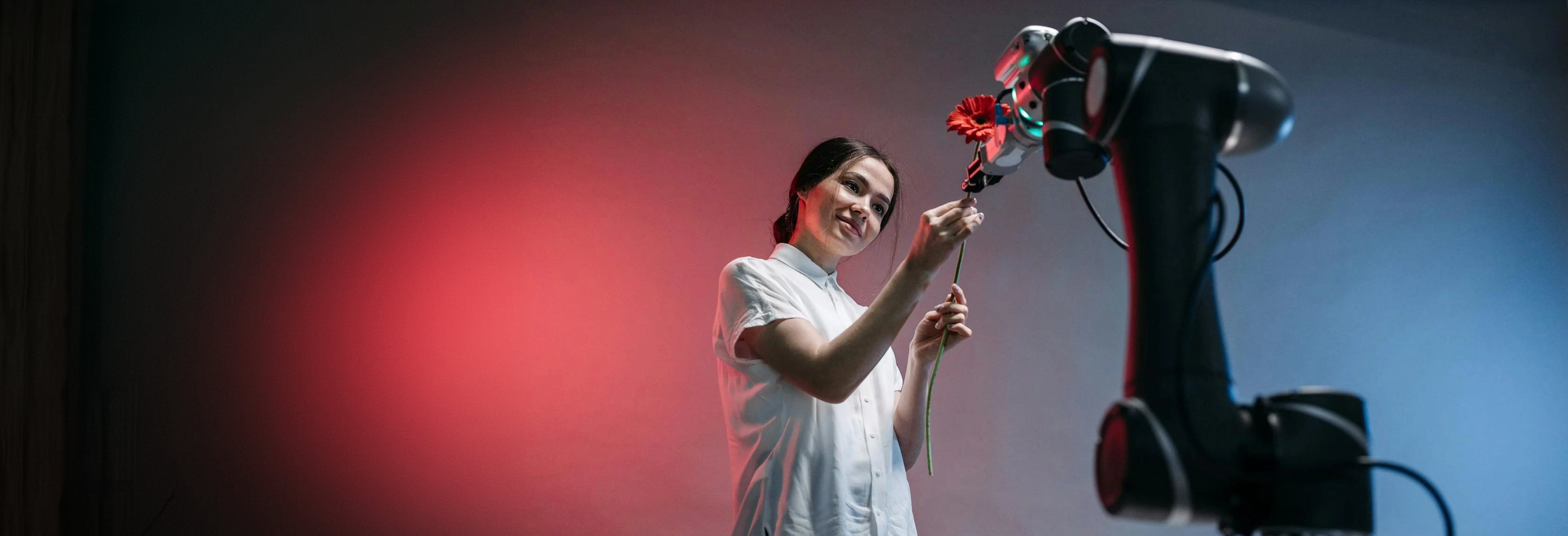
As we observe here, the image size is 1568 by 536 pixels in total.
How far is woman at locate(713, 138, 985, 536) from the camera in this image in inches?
42.3

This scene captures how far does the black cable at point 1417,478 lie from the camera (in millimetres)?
473

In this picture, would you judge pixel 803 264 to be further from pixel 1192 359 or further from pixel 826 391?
pixel 1192 359

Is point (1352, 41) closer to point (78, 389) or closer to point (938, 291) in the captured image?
point (938, 291)

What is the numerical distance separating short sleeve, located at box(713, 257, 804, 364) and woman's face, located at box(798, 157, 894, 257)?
130 millimetres

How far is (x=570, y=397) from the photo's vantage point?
1.88m

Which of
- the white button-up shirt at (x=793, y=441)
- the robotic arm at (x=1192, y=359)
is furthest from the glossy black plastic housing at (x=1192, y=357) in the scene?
the white button-up shirt at (x=793, y=441)

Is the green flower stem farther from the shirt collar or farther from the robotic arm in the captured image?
the robotic arm

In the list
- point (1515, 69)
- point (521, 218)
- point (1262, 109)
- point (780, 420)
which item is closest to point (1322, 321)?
point (1515, 69)

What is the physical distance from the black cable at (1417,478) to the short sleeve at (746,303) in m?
0.73

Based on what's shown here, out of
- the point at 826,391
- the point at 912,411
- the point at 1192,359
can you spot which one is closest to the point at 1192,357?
the point at 1192,359

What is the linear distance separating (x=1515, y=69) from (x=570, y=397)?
2568 millimetres

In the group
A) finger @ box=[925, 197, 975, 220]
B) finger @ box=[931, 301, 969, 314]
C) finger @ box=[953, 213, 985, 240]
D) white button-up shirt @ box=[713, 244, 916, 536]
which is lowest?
white button-up shirt @ box=[713, 244, 916, 536]

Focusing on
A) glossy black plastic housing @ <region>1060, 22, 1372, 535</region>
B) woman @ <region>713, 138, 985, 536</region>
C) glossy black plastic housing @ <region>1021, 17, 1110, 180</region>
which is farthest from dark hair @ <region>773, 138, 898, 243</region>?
glossy black plastic housing @ <region>1060, 22, 1372, 535</region>

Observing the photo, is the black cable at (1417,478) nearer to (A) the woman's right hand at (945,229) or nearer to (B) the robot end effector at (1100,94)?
(B) the robot end effector at (1100,94)
